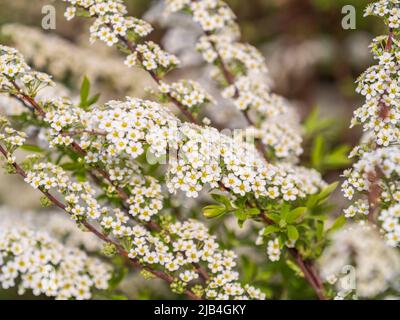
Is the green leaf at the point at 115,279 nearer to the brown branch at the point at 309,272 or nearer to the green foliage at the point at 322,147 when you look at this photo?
the brown branch at the point at 309,272

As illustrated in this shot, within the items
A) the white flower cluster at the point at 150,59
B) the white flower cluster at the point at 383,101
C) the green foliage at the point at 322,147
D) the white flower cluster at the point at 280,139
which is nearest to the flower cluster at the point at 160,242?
the white flower cluster at the point at 150,59

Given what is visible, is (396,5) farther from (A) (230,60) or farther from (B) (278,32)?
(B) (278,32)

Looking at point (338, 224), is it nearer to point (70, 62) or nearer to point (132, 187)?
point (132, 187)

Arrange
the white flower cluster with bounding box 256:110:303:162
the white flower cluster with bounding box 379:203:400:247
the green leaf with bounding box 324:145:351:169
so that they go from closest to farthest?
the white flower cluster with bounding box 379:203:400:247
the white flower cluster with bounding box 256:110:303:162
the green leaf with bounding box 324:145:351:169

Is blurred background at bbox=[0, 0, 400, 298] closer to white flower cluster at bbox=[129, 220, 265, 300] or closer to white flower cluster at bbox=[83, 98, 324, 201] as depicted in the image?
white flower cluster at bbox=[129, 220, 265, 300]

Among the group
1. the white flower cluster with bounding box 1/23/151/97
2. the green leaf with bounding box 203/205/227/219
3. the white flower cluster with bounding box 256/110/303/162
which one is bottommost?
the green leaf with bounding box 203/205/227/219

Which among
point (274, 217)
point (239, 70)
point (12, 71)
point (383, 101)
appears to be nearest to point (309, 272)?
point (274, 217)

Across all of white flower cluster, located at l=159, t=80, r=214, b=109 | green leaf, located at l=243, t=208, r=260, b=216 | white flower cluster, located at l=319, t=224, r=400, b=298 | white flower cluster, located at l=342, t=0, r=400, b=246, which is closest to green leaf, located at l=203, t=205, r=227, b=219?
green leaf, located at l=243, t=208, r=260, b=216
